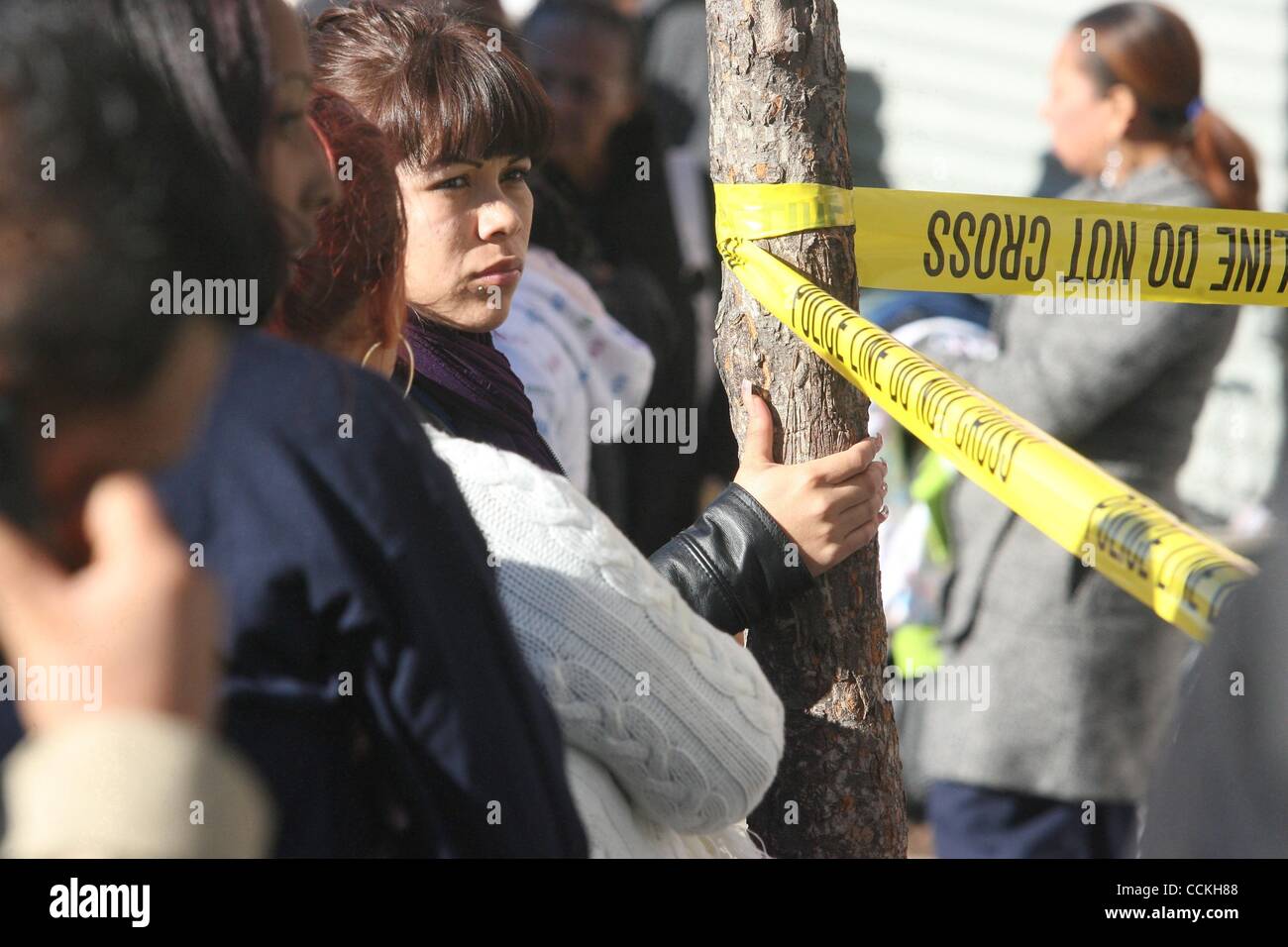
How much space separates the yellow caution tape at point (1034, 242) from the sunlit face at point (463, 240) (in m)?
0.36

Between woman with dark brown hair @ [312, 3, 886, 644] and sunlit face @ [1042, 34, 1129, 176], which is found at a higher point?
sunlit face @ [1042, 34, 1129, 176]

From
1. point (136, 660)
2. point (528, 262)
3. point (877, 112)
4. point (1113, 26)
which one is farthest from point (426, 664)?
point (877, 112)

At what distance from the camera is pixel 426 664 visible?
113 cm

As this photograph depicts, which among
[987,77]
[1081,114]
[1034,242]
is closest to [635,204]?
[1081,114]

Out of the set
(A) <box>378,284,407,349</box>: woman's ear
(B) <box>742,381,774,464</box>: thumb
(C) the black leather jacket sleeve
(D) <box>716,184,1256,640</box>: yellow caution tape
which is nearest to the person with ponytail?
(D) <box>716,184,1256,640</box>: yellow caution tape

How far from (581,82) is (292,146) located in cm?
331

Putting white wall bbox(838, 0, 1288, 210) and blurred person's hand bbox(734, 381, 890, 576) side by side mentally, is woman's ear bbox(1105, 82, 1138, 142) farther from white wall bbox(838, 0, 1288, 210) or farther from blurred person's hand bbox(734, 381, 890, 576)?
white wall bbox(838, 0, 1288, 210)

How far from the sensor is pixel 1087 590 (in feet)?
10.5

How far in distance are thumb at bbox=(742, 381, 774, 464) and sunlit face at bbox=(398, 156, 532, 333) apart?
1.35 ft

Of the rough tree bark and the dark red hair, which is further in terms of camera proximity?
the rough tree bark

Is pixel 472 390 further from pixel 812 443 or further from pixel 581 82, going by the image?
pixel 581 82

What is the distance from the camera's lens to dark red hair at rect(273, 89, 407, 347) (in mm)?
1481
